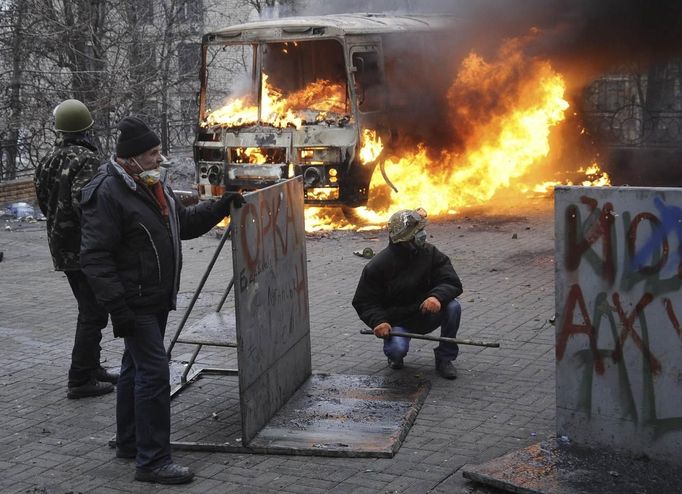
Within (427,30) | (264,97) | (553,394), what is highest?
(427,30)

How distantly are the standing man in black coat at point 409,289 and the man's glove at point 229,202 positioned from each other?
1425 mm

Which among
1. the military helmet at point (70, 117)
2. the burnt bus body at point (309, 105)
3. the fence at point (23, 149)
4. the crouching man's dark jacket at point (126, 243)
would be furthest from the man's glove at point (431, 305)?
the fence at point (23, 149)

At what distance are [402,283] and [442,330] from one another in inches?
16.6

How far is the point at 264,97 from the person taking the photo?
45.0ft

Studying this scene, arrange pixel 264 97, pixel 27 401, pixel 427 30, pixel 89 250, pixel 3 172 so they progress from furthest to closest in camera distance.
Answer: pixel 3 172
pixel 427 30
pixel 264 97
pixel 27 401
pixel 89 250

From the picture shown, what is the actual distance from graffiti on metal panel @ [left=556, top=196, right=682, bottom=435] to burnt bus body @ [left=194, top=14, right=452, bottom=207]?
8490 mm

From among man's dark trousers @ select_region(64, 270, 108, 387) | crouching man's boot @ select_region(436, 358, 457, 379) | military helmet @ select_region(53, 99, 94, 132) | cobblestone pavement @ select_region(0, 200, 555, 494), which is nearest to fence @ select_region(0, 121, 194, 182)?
cobblestone pavement @ select_region(0, 200, 555, 494)

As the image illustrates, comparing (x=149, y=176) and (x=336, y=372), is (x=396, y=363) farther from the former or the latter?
(x=149, y=176)

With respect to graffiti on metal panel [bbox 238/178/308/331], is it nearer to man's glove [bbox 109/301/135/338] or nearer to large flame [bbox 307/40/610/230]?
man's glove [bbox 109/301/135/338]

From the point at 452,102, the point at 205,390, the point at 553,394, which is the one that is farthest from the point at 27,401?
the point at 452,102

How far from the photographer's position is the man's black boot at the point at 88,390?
6379 mm

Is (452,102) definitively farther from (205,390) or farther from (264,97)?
(205,390)

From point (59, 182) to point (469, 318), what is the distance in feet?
11.8

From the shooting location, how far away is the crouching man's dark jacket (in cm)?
488
